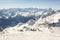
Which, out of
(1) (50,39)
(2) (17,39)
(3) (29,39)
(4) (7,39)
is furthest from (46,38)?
(4) (7,39)

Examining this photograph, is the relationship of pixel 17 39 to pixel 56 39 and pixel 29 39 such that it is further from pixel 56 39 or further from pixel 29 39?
pixel 56 39

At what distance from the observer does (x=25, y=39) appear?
18.1 m

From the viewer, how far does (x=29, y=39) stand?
18016 millimetres

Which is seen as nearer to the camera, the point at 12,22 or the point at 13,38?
the point at 13,38

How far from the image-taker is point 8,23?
19312cm

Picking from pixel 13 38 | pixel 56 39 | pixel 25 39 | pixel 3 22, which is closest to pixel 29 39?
pixel 25 39

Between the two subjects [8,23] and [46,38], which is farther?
[8,23]

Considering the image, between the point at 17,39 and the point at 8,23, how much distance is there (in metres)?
177

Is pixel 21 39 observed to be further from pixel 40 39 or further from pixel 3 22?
pixel 3 22

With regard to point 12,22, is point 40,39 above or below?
above

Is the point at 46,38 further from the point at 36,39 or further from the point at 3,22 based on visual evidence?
the point at 3,22

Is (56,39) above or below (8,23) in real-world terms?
above

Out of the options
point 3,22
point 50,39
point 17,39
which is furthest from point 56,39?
point 3,22

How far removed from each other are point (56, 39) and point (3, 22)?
554ft
